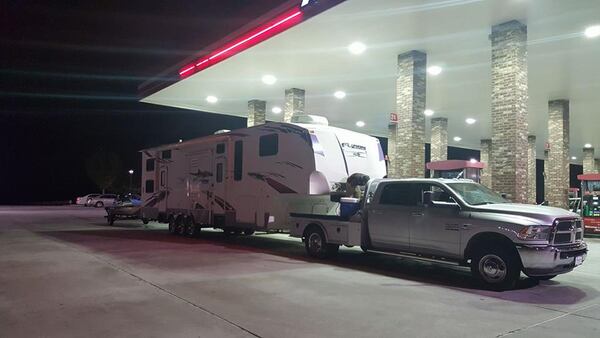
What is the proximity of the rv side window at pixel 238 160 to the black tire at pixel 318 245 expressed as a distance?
3514 mm

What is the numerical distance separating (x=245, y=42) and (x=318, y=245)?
8789 millimetres

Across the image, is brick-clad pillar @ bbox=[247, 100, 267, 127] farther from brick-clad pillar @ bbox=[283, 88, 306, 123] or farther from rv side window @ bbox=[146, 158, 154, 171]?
rv side window @ bbox=[146, 158, 154, 171]

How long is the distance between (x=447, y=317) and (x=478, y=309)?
77 centimetres

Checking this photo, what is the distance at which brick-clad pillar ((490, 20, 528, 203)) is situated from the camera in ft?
46.0

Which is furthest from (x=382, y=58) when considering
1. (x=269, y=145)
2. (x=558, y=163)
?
(x=558, y=163)

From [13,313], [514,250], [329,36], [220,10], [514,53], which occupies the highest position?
[220,10]

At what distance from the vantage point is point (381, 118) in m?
33.2

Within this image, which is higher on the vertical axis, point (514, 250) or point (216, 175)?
point (216, 175)

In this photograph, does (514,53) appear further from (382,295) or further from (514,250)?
(382,295)

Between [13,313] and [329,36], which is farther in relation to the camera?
[329,36]

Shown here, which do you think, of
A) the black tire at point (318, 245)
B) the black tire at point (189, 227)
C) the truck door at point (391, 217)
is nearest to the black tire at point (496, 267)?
the truck door at point (391, 217)

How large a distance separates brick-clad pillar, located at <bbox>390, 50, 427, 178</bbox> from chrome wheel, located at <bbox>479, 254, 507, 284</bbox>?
8.74 m

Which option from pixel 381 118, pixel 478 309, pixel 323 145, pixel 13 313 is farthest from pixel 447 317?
pixel 381 118

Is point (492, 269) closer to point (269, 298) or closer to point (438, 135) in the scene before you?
point (269, 298)
